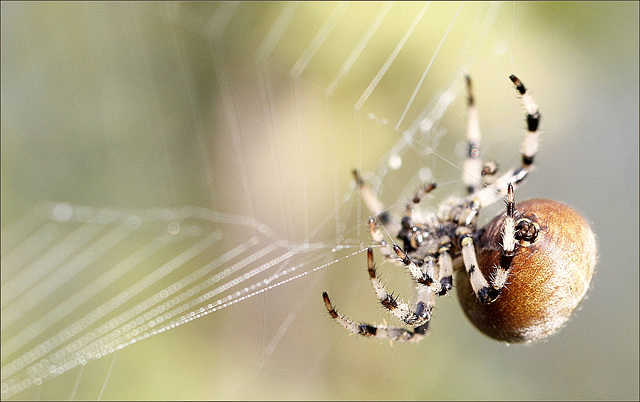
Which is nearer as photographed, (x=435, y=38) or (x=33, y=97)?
(x=435, y=38)

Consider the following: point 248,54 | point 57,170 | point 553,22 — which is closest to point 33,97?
point 57,170

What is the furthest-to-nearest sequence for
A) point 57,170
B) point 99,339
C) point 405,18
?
point 57,170, point 405,18, point 99,339

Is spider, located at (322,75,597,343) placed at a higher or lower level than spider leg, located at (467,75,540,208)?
lower

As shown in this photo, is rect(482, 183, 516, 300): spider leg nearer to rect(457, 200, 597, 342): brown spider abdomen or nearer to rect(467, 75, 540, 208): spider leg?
rect(457, 200, 597, 342): brown spider abdomen

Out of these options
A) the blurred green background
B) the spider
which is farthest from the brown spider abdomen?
the blurred green background

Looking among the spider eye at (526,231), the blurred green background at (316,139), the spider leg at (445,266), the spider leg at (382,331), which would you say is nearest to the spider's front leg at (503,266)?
the spider eye at (526,231)

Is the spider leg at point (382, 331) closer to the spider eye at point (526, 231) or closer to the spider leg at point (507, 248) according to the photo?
the spider leg at point (507, 248)

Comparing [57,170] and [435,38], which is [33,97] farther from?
[435,38]

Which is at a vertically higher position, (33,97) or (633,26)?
(33,97)
